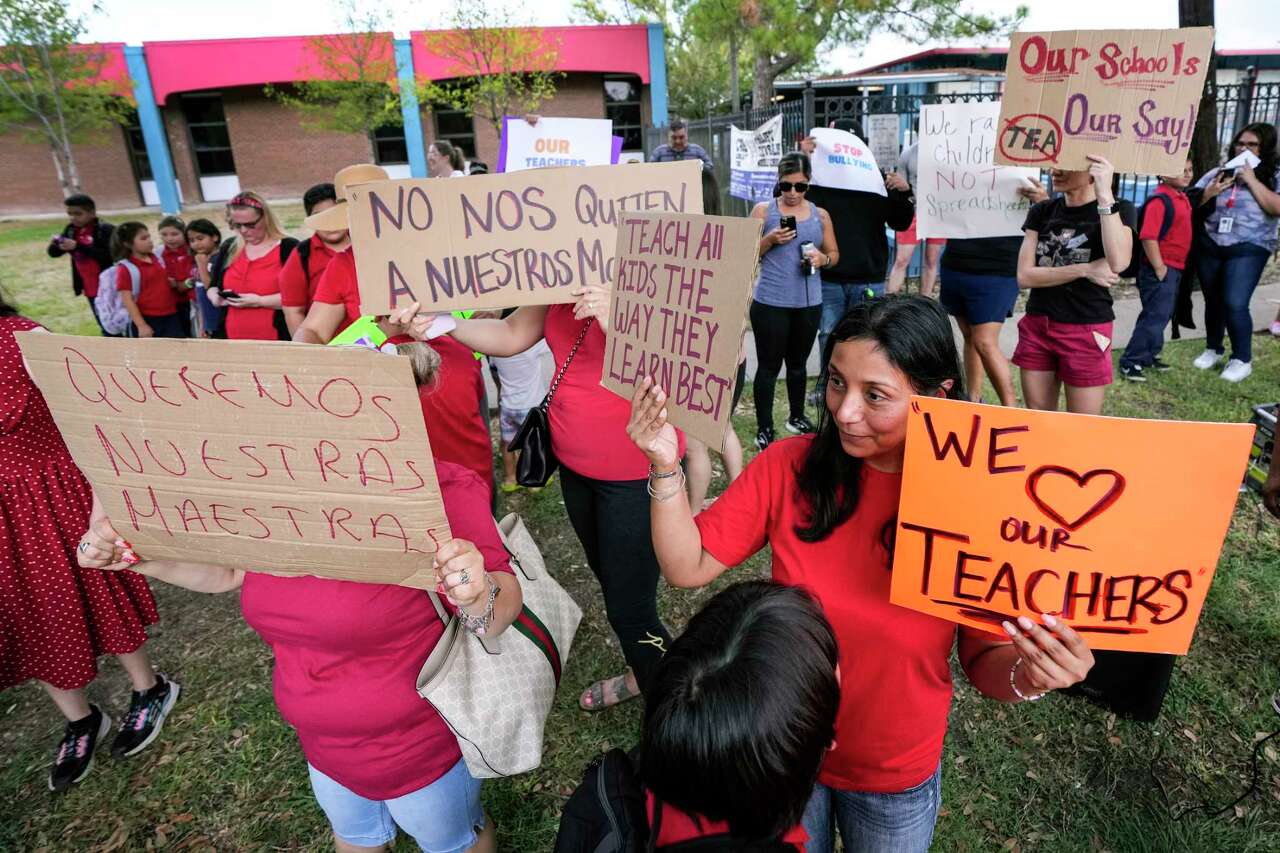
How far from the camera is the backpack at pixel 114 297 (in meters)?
6.42

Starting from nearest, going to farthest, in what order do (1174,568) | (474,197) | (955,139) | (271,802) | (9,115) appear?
(1174,568) < (474,197) < (271,802) < (955,139) < (9,115)

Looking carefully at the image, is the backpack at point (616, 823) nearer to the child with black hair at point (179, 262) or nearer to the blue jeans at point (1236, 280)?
the blue jeans at point (1236, 280)

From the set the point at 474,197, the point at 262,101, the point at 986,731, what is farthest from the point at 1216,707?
A: the point at 262,101

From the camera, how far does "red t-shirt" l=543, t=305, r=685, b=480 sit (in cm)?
244

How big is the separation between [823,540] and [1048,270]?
3028mm

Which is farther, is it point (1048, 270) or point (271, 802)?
point (1048, 270)

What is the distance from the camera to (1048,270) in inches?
150

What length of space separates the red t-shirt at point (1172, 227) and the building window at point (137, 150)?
30673mm

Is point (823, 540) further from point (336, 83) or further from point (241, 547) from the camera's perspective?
point (336, 83)

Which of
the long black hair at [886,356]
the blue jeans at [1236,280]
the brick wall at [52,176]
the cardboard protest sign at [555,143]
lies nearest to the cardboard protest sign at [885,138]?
the blue jeans at [1236,280]

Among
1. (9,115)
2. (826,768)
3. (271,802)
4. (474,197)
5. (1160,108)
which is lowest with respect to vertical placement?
(271,802)

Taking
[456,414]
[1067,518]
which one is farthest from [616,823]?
[456,414]

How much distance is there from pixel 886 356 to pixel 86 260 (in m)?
8.80

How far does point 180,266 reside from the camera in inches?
273
